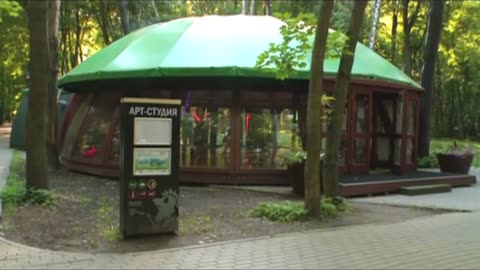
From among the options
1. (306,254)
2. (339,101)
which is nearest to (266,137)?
(339,101)

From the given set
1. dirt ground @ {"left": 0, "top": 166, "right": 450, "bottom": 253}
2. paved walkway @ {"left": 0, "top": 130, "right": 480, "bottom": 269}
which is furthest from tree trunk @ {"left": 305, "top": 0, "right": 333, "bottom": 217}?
paved walkway @ {"left": 0, "top": 130, "right": 480, "bottom": 269}

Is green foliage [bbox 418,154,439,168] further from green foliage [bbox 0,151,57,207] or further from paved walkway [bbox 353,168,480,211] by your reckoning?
green foliage [bbox 0,151,57,207]

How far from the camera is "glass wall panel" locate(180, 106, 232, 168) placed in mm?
14531

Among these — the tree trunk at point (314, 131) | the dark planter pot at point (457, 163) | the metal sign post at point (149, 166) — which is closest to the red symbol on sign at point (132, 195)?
the metal sign post at point (149, 166)

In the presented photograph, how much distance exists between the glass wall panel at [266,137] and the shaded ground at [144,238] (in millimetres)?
1554

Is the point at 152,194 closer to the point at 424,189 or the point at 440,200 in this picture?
the point at 440,200

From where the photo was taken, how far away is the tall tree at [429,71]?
804 inches

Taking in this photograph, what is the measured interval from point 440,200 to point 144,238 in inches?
294

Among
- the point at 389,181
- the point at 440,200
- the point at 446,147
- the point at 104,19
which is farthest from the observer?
the point at 104,19

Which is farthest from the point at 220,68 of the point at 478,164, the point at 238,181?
the point at 478,164

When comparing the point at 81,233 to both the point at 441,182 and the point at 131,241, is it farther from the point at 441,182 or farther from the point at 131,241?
the point at 441,182

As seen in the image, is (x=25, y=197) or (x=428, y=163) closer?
(x=25, y=197)

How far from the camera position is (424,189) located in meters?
14.0

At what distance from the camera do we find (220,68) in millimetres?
13836
